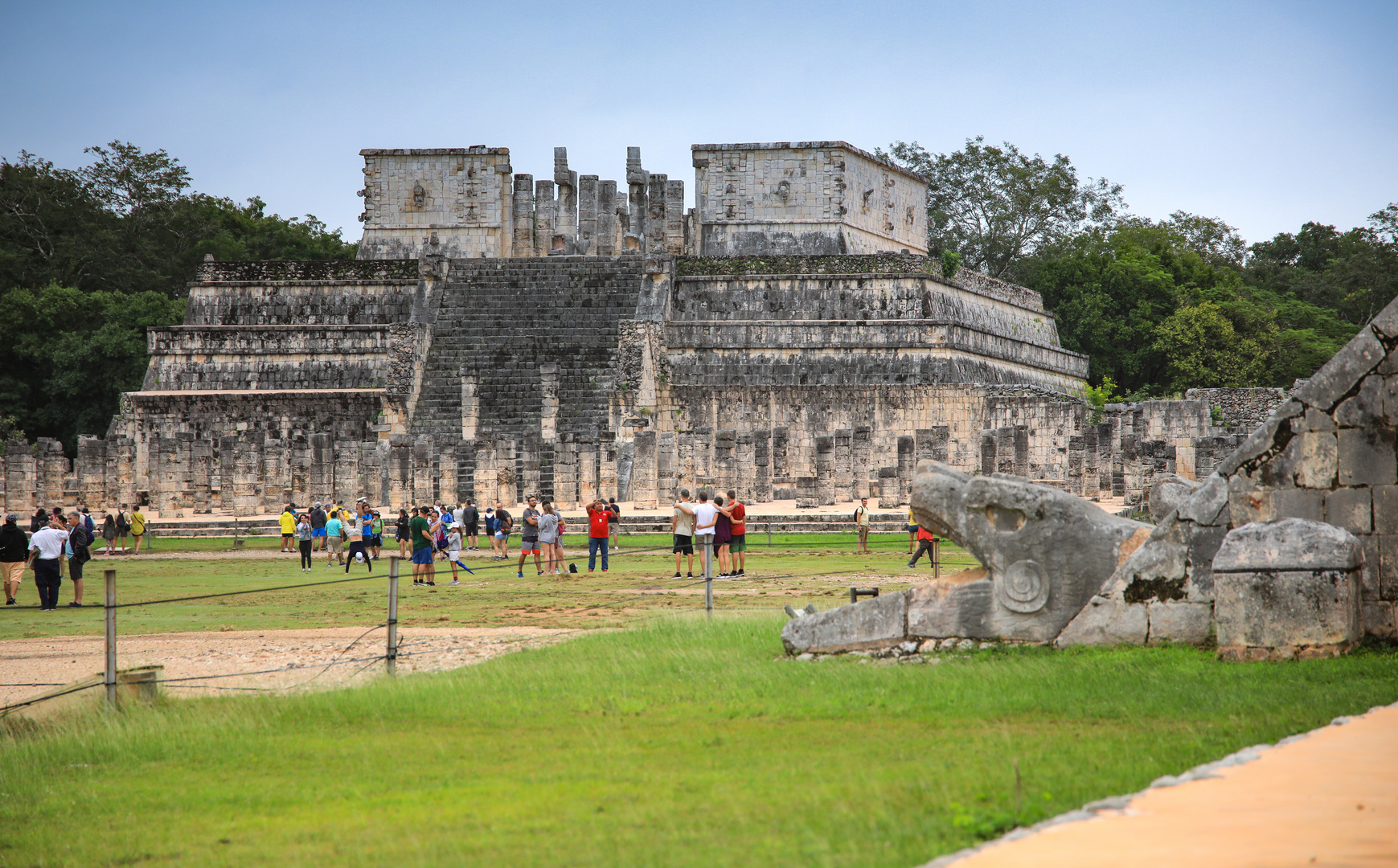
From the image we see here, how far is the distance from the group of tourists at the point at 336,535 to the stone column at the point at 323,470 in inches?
178

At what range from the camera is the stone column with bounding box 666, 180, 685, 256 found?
152 feet

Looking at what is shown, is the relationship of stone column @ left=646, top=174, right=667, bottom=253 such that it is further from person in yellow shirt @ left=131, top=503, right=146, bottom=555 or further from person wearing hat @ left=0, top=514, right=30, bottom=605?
person wearing hat @ left=0, top=514, right=30, bottom=605

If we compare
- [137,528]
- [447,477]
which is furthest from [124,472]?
[137,528]

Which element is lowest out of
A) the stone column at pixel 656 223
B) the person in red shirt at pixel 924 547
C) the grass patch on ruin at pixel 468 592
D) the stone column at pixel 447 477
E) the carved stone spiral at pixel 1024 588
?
the grass patch on ruin at pixel 468 592

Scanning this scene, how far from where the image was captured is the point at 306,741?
336 inches

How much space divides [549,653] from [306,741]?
3174 mm

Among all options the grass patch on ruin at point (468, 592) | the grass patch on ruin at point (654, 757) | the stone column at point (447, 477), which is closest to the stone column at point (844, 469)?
the grass patch on ruin at point (468, 592)

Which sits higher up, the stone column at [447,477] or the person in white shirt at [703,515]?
the stone column at [447,477]

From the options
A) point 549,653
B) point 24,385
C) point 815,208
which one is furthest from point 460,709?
point 24,385

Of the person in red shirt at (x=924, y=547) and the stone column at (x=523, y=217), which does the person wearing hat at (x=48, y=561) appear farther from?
the stone column at (x=523, y=217)

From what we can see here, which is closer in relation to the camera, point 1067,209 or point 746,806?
point 746,806

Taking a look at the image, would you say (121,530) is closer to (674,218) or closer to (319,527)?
(319,527)

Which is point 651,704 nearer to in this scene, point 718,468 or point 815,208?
point 718,468

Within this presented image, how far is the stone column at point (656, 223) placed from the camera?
152ft
